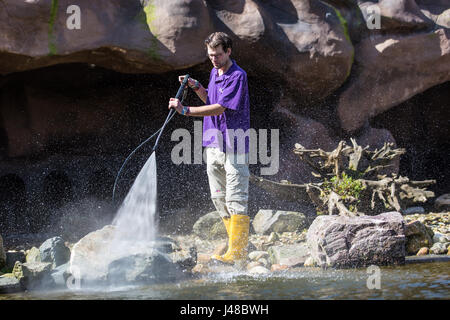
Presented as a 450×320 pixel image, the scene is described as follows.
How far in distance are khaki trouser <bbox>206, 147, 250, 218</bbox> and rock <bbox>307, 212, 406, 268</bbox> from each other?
0.73 m

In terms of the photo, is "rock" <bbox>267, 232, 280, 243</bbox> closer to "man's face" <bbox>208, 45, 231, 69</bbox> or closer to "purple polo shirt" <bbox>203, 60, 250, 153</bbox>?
"purple polo shirt" <bbox>203, 60, 250, 153</bbox>

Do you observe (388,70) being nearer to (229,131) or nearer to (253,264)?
(229,131)

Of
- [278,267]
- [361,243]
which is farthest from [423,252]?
[278,267]

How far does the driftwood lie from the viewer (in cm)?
721

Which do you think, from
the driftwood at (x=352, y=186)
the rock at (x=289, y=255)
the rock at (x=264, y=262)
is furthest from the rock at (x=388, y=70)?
the rock at (x=264, y=262)

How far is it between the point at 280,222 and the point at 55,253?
2738 mm

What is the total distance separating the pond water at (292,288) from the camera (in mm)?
3865

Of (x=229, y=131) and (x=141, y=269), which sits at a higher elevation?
(x=229, y=131)

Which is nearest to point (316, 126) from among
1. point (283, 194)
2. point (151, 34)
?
point (283, 194)

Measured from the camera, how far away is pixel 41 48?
684 cm

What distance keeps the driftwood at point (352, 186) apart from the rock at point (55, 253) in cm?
287

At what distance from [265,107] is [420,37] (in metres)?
2.53

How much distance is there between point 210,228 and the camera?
6898 mm
